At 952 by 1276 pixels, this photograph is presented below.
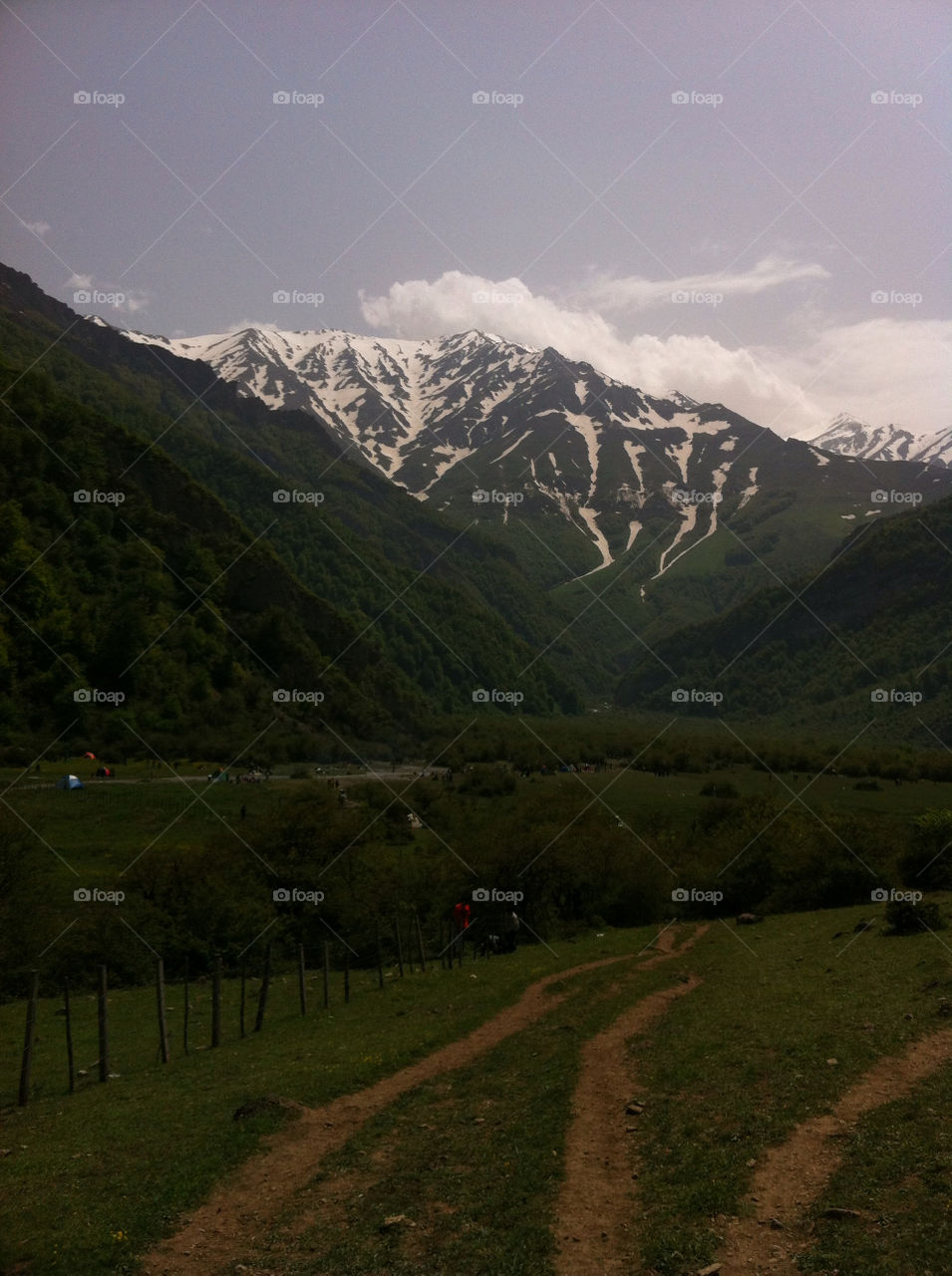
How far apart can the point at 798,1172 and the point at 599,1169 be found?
301cm

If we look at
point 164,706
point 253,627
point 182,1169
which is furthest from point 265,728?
point 182,1169

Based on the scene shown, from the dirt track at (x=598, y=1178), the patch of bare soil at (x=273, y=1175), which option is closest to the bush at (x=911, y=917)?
the dirt track at (x=598, y=1178)

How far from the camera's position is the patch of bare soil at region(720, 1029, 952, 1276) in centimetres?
1059

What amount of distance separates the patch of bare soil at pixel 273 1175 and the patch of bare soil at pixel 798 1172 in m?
6.74

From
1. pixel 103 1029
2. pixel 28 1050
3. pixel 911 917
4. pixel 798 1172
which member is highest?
pixel 798 1172

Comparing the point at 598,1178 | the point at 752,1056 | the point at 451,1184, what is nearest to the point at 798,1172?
the point at 598,1178

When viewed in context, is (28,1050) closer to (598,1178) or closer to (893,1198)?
(598,1178)

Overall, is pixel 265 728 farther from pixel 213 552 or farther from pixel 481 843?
pixel 481 843

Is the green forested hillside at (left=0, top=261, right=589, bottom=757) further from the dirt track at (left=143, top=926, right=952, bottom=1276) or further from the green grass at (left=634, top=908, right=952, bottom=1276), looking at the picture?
the dirt track at (left=143, top=926, right=952, bottom=1276)

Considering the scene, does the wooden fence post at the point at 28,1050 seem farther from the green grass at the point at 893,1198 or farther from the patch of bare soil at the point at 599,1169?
the green grass at the point at 893,1198

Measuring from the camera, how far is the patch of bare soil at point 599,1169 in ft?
36.6

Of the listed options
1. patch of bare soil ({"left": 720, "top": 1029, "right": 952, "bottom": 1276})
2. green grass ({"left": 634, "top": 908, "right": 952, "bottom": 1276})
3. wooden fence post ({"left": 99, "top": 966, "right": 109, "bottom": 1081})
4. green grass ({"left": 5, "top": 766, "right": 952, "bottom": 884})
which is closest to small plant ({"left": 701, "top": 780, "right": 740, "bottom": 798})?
green grass ({"left": 5, "top": 766, "right": 952, "bottom": 884})

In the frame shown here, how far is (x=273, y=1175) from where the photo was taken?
14.8 m

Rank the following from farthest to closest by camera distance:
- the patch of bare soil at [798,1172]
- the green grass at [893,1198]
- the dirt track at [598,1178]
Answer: the dirt track at [598,1178]
the patch of bare soil at [798,1172]
the green grass at [893,1198]
